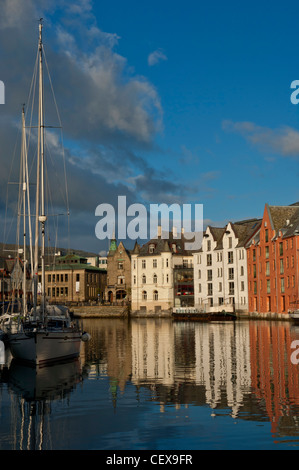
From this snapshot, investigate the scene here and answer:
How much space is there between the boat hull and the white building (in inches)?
3186

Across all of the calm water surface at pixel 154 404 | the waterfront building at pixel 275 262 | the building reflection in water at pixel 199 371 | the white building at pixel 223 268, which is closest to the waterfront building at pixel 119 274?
the white building at pixel 223 268

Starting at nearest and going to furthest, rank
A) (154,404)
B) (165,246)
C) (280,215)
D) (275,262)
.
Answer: (154,404) < (275,262) < (280,215) < (165,246)

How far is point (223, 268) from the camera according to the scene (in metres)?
123

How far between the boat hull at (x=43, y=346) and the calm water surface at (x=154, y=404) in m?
0.88

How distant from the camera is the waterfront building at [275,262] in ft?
Answer: 319

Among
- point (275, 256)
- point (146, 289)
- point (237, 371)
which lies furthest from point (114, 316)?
point (237, 371)

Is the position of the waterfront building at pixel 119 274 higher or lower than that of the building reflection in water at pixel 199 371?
higher

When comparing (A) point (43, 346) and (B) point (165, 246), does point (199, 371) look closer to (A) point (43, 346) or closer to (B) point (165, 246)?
(A) point (43, 346)

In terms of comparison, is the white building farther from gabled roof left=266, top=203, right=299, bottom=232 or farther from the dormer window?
A: the dormer window

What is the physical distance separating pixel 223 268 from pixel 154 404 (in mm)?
101656

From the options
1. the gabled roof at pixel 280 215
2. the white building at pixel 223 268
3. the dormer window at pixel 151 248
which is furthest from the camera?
the dormer window at pixel 151 248

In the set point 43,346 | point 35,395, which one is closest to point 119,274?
point 43,346

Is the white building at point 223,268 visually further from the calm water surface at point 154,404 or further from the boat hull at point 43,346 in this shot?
the boat hull at point 43,346

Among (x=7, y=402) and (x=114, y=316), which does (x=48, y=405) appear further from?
(x=114, y=316)
